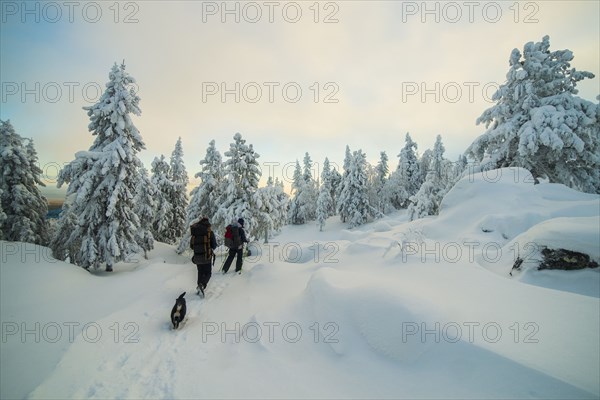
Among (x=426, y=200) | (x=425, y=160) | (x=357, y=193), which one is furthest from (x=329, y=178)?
(x=426, y=200)

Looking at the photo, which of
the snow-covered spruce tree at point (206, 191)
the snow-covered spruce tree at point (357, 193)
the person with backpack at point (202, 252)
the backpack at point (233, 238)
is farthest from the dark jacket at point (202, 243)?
the snow-covered spruce tree at point (357, 193)

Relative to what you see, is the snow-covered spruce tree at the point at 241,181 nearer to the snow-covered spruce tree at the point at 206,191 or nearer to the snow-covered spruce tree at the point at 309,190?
the snow-covered spruce tree at the point at 206,191

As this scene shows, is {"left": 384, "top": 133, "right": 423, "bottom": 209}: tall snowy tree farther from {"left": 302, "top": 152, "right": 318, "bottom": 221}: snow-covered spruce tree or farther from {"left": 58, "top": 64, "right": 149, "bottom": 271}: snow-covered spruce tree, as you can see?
{"left": 58, "top": 64, "right": 149, "bottom": 271}: snow-covered spruce tree

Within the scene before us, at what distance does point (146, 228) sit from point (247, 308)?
22059 mm

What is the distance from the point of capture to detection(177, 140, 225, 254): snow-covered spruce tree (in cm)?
2445

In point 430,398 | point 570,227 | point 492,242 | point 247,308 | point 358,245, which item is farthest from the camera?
point 358,245

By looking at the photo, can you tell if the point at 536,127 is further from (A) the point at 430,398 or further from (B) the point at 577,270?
(A) the point at 430,398

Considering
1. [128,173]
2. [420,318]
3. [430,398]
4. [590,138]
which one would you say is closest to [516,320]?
[420,318]

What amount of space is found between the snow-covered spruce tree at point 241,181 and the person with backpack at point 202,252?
11755 millimetres

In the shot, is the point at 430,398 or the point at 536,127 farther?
the point at 536,127

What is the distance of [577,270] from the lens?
5047mm

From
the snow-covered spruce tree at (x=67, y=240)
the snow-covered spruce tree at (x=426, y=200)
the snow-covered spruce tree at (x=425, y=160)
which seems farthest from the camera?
the snow-covered spruce tree at (x=425, y=160)

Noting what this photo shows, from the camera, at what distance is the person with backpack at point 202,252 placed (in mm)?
8250

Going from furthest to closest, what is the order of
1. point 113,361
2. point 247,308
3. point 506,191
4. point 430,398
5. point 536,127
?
point 536,127
point 506,191
point 247,308
point 113,361
point 430,398
